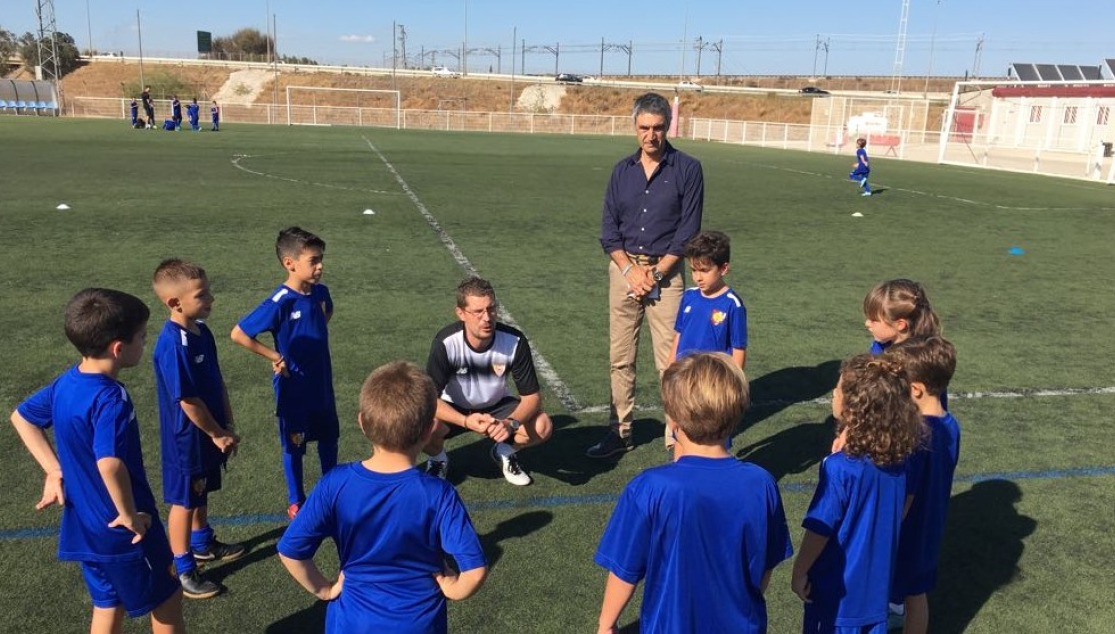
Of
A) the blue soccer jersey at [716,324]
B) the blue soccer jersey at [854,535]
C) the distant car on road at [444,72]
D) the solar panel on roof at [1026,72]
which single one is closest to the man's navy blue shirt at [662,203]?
the blue soccer jersey at [716,324]

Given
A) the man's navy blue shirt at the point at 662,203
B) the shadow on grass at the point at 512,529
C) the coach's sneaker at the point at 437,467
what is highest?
the man's navy blue shirt at the point at 662,203

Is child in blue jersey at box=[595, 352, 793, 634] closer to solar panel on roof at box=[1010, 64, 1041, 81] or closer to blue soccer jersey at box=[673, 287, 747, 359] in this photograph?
blue soccer jersey at box=[673, 287, 747, 359]

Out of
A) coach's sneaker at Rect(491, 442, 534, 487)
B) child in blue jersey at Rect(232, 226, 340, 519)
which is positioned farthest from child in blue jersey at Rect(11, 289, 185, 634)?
coach's sneaker at Rect(491, 442, 534, 487)

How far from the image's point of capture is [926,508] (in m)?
3.10

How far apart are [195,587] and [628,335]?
3133 millimetres

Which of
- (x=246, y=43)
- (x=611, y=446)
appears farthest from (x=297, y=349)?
(x=246, y=43)

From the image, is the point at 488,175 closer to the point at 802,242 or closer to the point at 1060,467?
the point at 802,242

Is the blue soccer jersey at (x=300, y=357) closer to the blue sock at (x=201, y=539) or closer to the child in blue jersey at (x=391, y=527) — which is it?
the blue sock at (x=201, y=539)

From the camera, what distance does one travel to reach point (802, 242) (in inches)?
544

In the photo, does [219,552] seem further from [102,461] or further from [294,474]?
[102,461]

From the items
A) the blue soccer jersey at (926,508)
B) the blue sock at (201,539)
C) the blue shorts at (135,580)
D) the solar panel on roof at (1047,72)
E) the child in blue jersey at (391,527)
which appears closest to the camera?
the child in blue jersey at (391,527)

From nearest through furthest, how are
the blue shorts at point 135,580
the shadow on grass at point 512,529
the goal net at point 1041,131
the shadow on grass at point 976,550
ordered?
the blue shorts at point 135,580 → the shadow on grass at point 976,550 → the shadow on grass at point 512,529 → the goal net at point 1041,131

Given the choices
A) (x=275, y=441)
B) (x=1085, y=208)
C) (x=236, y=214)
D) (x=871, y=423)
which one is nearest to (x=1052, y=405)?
(x=871, y=423)

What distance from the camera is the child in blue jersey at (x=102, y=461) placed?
2.70 metres
